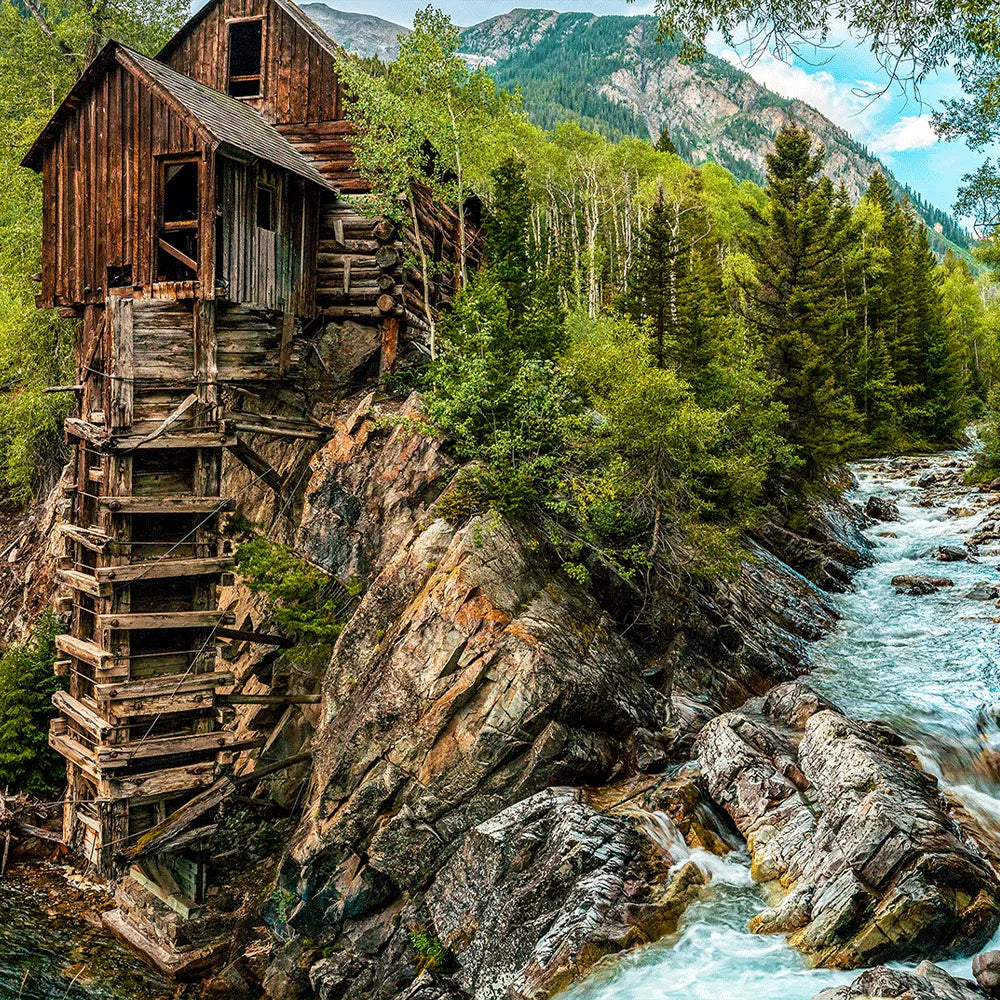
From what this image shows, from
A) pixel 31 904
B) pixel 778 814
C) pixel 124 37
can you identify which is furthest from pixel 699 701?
pixel 124 37

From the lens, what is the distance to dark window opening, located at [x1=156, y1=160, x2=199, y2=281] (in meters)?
19.1

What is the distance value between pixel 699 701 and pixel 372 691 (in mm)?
7053

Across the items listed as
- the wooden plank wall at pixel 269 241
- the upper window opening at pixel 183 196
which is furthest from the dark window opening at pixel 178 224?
the wooden plank wall at pixel 269 241

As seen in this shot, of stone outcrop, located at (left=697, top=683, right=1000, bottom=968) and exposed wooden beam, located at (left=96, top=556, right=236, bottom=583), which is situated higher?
exposed wooden beam, located at (left=96, top=556, right=236, bottom=583)

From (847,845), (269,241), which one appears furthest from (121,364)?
(847,845)

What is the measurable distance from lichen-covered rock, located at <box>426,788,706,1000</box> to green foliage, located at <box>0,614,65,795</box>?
12.7 metres

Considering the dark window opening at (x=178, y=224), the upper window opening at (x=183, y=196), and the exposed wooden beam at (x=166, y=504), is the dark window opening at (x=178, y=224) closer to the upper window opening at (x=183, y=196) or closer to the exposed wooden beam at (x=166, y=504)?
the upper window opening at (x=183, y=196)

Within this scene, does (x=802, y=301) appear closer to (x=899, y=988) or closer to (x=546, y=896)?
(x=546, y=896)

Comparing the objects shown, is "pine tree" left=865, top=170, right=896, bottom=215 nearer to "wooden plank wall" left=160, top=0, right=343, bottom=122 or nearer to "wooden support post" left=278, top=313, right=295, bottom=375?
"wooden plank wall" left=160, top=0, right=343, bottom=122

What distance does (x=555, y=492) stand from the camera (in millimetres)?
18203

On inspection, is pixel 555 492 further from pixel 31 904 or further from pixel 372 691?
pixel 31 904

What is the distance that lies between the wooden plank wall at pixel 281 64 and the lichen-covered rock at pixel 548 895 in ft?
61.3

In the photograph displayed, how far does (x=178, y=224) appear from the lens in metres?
19.1

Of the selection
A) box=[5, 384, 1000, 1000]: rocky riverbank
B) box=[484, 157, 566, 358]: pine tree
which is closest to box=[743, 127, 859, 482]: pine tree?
box=[484, 157, 566, 358]: pine tree
